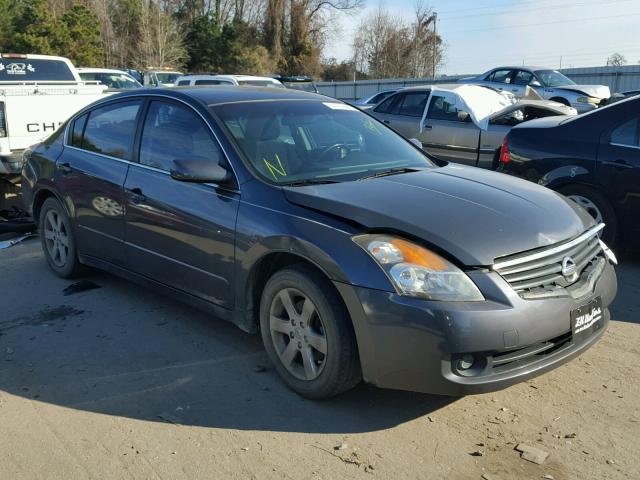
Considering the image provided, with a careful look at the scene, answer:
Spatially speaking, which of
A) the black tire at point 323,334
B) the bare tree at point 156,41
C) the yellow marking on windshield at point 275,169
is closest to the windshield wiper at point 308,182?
the yellow marking on windshield at point 275,169

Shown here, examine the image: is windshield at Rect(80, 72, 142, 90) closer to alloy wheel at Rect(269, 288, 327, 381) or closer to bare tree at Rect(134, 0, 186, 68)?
alloy wheel at Rect(269, 288, 327, 381)

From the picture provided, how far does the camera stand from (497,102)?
1096 cm

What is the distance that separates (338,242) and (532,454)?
4.57 ft

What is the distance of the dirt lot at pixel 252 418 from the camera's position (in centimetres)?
313

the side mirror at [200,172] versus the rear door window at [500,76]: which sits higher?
the rear door window at [500,76]

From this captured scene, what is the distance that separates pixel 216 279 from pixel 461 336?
5.61 ft

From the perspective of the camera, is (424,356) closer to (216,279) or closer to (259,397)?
(259,397)

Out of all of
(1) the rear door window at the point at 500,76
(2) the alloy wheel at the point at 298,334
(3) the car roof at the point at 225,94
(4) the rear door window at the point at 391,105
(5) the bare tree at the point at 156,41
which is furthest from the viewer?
(5) the bare tree at the point at 156,41

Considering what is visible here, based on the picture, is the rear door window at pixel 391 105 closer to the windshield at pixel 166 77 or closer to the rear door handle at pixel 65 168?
the rear door handle at pixel 65 168

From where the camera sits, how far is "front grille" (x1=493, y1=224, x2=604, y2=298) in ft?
10.8

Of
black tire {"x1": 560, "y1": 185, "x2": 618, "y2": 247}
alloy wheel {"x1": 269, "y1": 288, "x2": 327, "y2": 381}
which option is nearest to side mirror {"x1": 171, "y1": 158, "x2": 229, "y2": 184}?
alloy wheel {"x1": 269, "y1": 288, "x2": 327, "y2": 381}

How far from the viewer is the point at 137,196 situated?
477 centimetres

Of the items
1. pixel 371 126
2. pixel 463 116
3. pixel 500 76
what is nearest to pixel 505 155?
pixel 371 126

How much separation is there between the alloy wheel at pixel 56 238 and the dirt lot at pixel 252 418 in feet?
4.26
